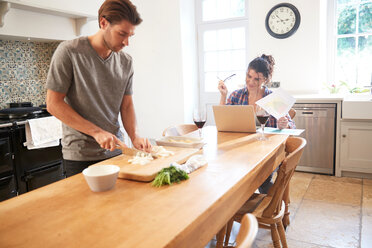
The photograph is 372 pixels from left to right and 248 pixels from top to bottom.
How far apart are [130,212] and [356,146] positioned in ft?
11.1

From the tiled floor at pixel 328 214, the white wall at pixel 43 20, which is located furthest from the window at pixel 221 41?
the tiled floor at pixel 328 214

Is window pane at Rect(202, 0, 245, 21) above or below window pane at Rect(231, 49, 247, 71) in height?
above

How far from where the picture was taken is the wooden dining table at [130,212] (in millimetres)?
837

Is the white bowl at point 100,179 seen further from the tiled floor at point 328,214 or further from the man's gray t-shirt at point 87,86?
the tiled floor at point 328,214

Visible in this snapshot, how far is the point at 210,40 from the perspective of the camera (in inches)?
199

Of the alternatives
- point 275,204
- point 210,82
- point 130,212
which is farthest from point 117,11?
point 210,82

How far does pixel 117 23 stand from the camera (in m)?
1.56

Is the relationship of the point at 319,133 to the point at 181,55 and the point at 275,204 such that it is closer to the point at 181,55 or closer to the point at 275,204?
the point at 181,55

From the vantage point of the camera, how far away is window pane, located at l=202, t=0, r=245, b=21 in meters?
4.78

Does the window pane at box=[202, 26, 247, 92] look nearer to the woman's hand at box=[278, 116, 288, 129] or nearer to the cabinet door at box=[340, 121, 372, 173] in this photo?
the cabinet door at box=[340, 121, 372, 173]

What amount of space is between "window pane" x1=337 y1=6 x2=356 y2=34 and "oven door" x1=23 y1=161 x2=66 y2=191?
399 cm

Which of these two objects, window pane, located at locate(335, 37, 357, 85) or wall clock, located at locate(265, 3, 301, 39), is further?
window pane, located at locate(335, 37, 357, 85)

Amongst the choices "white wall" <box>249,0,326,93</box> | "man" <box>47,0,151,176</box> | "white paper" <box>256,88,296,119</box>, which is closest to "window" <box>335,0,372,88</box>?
"white wall" <box>249,0,326,93</box>

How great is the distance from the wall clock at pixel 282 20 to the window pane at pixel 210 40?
0.90 metres
